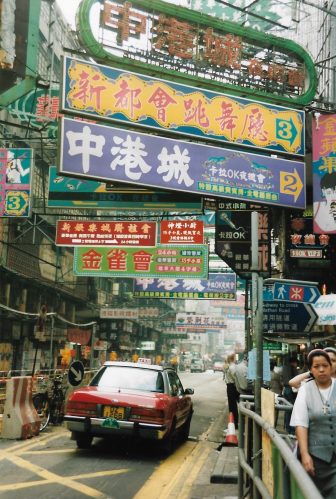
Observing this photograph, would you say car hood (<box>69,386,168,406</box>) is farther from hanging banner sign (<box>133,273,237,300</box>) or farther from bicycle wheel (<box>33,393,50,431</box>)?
hanging banner sign (<box>133,273,237,300</box>)

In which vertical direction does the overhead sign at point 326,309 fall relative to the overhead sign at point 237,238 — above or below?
below

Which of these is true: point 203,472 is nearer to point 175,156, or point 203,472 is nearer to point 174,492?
point 174,492

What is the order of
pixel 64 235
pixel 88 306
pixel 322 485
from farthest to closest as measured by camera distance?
1. pixel 88 306
2. pixel 64 235
3. pixel 322 485

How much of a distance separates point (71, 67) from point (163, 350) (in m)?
68.6

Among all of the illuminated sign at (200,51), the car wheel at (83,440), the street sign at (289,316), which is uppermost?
the illuminated sign at (200,51)

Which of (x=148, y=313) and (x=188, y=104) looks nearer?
(x=188, y=104)

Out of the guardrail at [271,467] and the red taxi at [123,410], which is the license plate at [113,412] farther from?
the guardrail at [271,467]

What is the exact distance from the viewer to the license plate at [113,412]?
9469 mm

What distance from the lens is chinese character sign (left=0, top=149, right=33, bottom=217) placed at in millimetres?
16734

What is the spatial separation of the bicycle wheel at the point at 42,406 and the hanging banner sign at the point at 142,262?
7.49 metres

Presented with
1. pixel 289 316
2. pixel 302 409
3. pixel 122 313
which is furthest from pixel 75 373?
pixel 122 313

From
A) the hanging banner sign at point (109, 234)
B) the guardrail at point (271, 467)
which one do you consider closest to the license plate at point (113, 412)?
the guardrail at point (271, 467)

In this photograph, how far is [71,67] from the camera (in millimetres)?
10961

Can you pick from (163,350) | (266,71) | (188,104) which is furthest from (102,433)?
(163,350)
